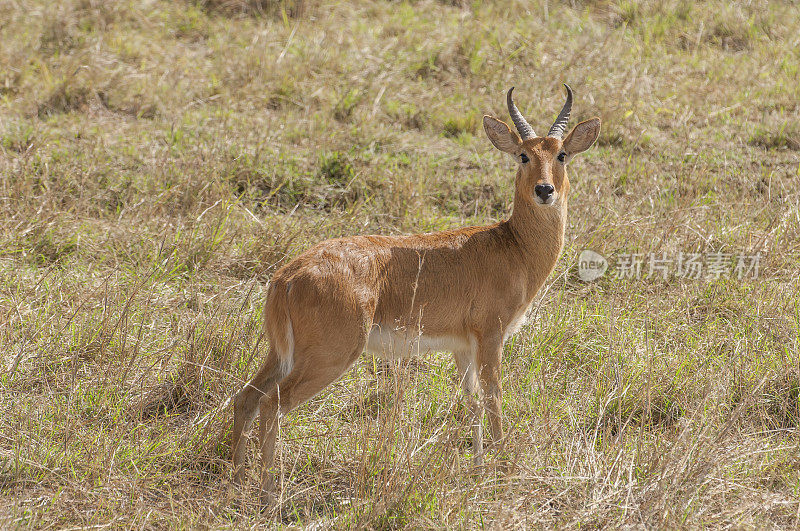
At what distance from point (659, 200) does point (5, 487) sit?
5.57 m

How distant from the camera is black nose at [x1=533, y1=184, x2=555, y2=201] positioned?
517cm

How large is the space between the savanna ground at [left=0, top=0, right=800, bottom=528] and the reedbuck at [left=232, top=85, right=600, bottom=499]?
26 cm

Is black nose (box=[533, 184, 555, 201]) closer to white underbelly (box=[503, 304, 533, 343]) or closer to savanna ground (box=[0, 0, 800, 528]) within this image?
white underbelly (box=[503, 304, 533, 343])

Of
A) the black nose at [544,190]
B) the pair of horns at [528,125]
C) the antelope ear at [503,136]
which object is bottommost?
the black nose at [544,190]

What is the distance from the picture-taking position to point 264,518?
174 inches

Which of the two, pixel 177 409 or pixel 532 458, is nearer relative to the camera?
pixel 532 458

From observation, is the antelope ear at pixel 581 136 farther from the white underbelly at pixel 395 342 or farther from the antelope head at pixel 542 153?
the white underbelly at pixel 395 342

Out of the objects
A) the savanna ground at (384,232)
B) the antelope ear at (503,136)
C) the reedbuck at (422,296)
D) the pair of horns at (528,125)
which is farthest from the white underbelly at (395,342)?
the pair of horns at (528,125)

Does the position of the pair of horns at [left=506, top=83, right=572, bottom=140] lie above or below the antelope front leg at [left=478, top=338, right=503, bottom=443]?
above

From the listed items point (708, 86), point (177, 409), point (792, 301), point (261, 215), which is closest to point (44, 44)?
point (261, 215)

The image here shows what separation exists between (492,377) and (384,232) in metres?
2.47

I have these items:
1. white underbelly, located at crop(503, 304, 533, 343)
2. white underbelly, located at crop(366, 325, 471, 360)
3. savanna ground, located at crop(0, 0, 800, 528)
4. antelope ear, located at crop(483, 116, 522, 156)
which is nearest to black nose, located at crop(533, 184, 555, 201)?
antelope ear, located at crop(483, 116, 522, 156)

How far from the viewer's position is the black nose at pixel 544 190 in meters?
5.17

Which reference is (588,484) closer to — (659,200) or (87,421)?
(87,421)
